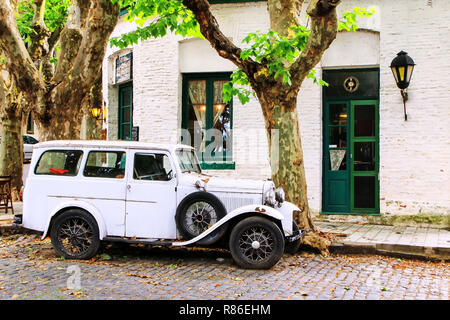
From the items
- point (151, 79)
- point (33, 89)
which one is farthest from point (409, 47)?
point (33, 89)

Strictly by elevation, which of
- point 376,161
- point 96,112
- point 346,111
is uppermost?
point 96,112

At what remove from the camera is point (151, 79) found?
12242mm

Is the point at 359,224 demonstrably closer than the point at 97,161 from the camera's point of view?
No

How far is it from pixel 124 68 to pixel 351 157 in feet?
24.3

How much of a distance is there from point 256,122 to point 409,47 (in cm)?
407

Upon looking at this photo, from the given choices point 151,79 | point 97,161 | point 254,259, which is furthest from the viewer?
point 151,79

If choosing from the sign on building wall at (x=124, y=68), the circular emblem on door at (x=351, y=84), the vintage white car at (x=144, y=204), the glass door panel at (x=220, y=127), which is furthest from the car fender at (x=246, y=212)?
the sign on building wall at (x=124, y=68)

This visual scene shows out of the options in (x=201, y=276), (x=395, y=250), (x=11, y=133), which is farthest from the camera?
(x=11, y=133)

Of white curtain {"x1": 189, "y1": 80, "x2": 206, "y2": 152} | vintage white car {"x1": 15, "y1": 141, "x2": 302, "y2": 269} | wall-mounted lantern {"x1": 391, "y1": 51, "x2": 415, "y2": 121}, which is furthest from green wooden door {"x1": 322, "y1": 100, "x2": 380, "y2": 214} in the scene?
vintage white car {"x1": 15, "y1": 141, "x2": 302, "y2": 269}

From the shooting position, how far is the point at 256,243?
6.28m

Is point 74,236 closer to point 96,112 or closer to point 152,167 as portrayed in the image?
point 152,167

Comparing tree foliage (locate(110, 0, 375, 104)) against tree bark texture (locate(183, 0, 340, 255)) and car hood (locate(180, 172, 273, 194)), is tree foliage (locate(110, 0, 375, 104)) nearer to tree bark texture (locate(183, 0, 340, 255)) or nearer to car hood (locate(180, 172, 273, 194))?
tree bark texture (locate(183, 0, 340, 255))

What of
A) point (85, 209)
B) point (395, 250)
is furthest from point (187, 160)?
point (395, 250)
